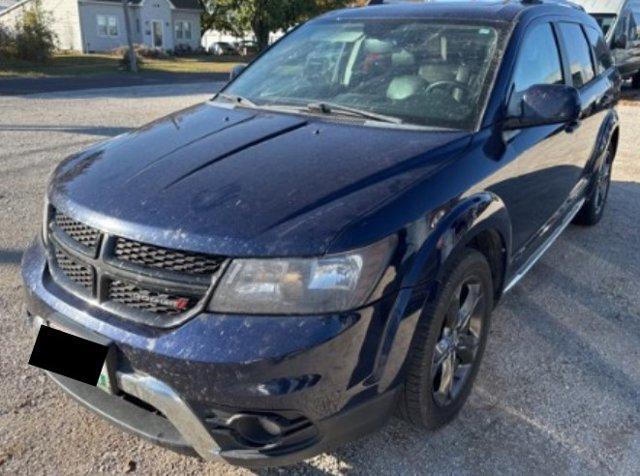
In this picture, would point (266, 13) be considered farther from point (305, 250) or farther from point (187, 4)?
point (305, 250)

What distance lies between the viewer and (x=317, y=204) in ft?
6.63

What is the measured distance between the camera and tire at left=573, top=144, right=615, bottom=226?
16.4ft

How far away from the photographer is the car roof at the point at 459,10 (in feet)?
10.5

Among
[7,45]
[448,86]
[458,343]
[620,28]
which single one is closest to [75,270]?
[458,343]

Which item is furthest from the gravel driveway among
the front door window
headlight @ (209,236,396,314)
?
the front door window

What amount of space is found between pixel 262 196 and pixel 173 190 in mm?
340

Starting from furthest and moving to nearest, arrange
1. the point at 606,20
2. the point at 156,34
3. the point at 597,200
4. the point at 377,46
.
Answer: the point at 156,34, the point at 606,20, the point at 597,200, the point at 377,46

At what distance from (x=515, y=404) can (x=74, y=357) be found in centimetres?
196

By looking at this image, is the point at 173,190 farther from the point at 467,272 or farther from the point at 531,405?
the point at 531,405

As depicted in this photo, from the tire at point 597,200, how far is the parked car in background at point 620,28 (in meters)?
9.30

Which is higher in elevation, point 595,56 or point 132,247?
point 595,56

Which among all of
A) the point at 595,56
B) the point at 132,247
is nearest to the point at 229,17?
the point at 595,56

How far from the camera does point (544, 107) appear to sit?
2748mm

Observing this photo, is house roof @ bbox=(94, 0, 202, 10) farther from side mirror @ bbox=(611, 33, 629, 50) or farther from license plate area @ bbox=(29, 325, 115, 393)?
license plate area @ bbox=(29, 325, 115, 393)
